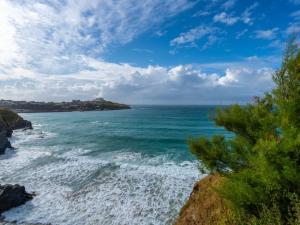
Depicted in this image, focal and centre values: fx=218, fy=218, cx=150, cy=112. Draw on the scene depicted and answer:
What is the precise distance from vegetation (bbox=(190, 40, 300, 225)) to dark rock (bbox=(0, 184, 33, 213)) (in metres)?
14.8

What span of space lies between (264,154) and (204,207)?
19.8ft

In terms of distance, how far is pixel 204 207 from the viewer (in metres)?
12.2

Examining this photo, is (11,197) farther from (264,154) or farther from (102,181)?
(264,154)

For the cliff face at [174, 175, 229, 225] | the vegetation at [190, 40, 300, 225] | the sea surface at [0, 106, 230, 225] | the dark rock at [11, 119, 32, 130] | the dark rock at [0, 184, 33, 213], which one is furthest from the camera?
the dark rock at [11, 119, 32, 130]

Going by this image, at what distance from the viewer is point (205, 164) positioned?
38.7 feet

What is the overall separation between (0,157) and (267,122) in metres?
36.1

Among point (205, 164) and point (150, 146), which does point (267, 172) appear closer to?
point (205, 164)

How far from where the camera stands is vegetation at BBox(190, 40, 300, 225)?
24.0 ft

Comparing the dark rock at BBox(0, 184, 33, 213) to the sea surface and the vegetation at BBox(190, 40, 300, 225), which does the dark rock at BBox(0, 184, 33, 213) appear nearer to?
the sea surface

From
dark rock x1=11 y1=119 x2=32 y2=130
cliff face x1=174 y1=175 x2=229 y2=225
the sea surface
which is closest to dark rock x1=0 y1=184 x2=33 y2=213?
the sea surface

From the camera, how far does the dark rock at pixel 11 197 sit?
54.6 feet

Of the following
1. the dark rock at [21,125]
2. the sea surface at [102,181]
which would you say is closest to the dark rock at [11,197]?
the sea surface at [102,181]

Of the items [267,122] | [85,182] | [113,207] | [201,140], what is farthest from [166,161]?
[267,122]

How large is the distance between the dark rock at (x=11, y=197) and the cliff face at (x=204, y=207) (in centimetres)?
1294
